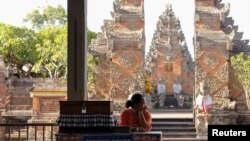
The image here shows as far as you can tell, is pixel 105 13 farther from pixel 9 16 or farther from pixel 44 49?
pixel 9 16

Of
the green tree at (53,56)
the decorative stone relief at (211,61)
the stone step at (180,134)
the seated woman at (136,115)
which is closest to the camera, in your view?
the seated woman at (136,115)

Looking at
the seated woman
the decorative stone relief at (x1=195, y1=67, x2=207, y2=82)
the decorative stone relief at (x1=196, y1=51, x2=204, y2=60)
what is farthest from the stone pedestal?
the seated woman

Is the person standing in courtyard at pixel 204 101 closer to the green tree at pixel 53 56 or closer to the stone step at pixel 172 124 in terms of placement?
the stone step at pixel 172 124

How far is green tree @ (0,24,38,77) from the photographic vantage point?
678 inches

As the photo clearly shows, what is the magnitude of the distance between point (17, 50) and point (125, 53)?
13.8 ft

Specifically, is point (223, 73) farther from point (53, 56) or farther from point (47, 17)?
point (47, 17)

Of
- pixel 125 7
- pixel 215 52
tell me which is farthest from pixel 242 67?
pixel 125 7

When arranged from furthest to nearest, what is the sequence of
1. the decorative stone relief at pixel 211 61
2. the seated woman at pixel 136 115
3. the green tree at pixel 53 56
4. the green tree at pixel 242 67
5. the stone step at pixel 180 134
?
the green tree at pixel 53 56, the decorative stone relief at pixel 211 61, the green tree at pixel 242 67, the stone step at pixel 180 134, the seated woman at pixel 136 115

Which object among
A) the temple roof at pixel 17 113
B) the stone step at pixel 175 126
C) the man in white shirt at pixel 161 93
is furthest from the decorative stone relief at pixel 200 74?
the temple roof at pixel 17 113

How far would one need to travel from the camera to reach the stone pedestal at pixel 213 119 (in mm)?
13277

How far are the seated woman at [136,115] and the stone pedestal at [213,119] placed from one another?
9.01 meters

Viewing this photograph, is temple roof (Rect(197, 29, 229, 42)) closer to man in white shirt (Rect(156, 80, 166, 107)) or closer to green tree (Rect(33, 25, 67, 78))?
green tree (Rect(33, 25, 67, 78))

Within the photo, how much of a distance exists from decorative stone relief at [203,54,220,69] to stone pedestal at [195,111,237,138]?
128cm

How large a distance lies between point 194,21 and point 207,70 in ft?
4.24
